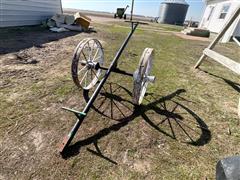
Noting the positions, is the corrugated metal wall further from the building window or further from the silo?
the silo

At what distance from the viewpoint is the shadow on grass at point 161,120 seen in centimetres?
240

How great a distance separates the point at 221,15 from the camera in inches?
Answer: 550

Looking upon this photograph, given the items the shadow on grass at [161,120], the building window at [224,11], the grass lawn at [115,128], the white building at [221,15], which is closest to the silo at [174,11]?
the white building at [221,15]

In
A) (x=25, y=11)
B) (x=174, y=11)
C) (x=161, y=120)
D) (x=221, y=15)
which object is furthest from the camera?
(x=174, y=11)

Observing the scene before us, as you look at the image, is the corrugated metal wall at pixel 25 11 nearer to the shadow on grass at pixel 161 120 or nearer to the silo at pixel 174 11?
the shadow on grass at pixel 161 120

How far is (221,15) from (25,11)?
46.3 feet

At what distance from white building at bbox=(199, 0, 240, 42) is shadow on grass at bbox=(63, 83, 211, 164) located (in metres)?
10.7

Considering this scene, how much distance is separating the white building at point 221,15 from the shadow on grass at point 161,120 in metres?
10.7

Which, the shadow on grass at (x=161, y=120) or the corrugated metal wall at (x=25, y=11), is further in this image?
the corrugated metal wall at (x=25, y=11)

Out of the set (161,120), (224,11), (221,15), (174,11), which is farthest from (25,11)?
(174,11)

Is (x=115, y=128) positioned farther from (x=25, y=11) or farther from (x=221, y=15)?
(x=221, y=15)

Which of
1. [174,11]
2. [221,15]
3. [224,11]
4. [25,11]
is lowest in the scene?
[174,11]

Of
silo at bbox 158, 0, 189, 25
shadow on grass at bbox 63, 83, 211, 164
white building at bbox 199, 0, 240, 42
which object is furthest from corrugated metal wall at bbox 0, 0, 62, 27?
silo at bbox 158, 0, 189, 25

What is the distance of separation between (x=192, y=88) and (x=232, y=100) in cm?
86
